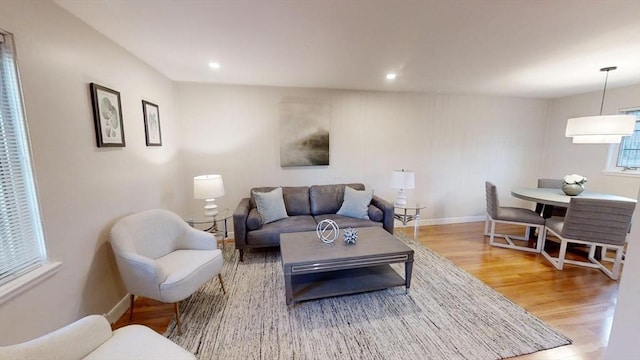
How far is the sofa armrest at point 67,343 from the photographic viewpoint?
0.97 meters

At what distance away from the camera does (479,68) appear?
2.76m

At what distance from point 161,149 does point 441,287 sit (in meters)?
3.42

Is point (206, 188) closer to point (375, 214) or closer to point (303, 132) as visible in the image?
point (303, 132)

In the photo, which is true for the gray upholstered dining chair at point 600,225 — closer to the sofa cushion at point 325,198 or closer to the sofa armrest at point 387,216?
the sofa armrest at point 387,216

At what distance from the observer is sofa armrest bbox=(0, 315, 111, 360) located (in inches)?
38.3

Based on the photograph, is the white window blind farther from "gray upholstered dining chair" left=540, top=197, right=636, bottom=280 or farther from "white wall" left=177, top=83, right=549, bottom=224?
"gray upholstered dining chair" left=540, top=197, right=636, bottom=280

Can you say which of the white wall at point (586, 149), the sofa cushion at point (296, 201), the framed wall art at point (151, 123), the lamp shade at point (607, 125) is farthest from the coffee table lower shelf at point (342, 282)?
the white wall at point (586, 149)

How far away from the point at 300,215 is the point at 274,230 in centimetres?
61

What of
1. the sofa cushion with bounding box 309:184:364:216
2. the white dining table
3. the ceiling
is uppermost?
the ceiling

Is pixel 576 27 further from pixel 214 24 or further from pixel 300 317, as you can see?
pixel 300 317

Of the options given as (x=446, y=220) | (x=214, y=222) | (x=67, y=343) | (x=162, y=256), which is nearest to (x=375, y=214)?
(x=446, y=220)

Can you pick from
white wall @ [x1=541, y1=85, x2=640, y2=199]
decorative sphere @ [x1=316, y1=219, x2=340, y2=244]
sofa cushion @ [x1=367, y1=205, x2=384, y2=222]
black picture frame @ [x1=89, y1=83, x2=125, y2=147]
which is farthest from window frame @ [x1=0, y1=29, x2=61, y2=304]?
white wall @ [x1=541, y1=85, x2=640, y2=199]

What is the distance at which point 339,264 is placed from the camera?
2.08 meters

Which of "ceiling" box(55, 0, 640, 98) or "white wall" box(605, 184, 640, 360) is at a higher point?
"ceiling" box(55, 0, 640, 98)
